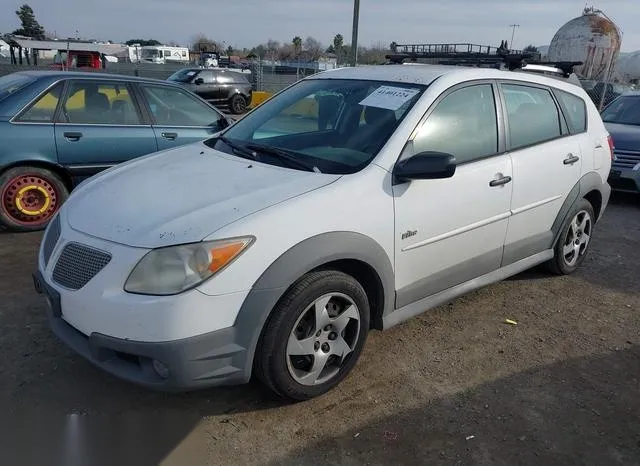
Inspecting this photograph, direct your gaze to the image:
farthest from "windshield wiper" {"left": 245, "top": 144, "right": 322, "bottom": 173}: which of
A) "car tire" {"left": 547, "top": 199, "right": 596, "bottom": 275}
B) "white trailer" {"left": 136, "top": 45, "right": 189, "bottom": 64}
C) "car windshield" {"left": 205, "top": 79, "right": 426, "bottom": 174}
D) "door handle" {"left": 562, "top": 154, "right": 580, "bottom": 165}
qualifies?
"white trailer" {"left": 136, "top": 45, "right": 189, "bottom": 64}

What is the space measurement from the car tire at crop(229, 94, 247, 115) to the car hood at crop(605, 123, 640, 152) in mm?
12994

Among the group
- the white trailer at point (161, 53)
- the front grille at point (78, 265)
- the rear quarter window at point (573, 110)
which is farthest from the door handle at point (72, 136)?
the white trailer at point (161, 53)

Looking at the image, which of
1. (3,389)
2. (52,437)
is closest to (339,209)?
(52,437)

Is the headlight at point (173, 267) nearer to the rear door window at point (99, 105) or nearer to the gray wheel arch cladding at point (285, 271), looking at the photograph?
the gray wheel arch cladding at point (285, 271)

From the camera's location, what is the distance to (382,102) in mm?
3506

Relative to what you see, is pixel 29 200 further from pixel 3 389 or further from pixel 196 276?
pixel 196 276

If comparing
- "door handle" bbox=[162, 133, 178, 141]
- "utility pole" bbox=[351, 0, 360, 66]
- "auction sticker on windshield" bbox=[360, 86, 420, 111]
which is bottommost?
"door handle" bbox=[162, 133, 178, 141]

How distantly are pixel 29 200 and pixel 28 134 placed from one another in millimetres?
650

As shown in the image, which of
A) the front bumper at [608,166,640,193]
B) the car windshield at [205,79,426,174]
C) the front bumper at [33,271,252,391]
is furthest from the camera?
the front bumper at [608,166,640,193]

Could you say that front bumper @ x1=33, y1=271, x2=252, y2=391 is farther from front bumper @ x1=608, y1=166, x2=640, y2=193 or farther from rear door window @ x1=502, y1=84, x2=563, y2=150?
front bumper @ x1=608, y1=166, x2=640, y2=193

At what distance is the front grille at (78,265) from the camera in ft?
8.55

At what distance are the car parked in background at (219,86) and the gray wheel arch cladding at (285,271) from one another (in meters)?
16.1

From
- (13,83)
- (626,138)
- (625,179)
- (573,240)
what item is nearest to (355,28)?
(626,138)

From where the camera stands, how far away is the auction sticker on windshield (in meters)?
3.44
